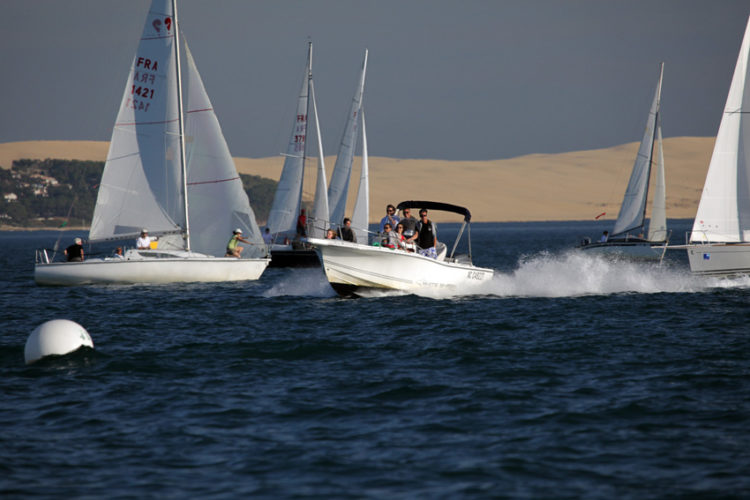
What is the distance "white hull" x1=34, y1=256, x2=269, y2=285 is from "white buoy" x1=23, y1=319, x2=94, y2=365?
1280 centimetres

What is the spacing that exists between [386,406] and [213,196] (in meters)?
19.9

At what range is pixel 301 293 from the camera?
25844 millimetres

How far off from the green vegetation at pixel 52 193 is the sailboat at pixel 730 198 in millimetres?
120202

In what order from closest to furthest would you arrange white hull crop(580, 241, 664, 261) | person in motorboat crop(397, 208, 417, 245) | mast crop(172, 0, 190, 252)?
person in motorboat crop(397, 208, 417, 245)
mast crop(172, 0, 190, 252)
white hull crop(580, 241, 664, 261)

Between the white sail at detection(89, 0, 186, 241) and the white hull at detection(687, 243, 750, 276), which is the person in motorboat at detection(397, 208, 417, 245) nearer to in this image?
the white hull at detection(687, 243, 750, 276)

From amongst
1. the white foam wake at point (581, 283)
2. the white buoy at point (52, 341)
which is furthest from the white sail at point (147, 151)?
the white buoy at point (52, 341)

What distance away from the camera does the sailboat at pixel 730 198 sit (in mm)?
26094

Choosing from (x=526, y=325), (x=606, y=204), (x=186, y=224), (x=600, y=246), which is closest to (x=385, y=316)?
(x=526, y=325)

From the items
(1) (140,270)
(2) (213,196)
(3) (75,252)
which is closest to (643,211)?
(2) (213,196)

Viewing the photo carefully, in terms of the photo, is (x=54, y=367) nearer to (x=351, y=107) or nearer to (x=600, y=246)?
(x=351, y=107)

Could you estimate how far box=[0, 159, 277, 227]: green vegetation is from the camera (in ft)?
472

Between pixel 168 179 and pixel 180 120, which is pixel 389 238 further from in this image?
pixel 180 120

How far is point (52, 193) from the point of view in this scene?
14862cm

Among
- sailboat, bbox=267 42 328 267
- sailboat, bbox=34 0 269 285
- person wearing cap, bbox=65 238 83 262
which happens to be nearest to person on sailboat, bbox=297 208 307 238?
sailboat, bbox=267 42 328 267
